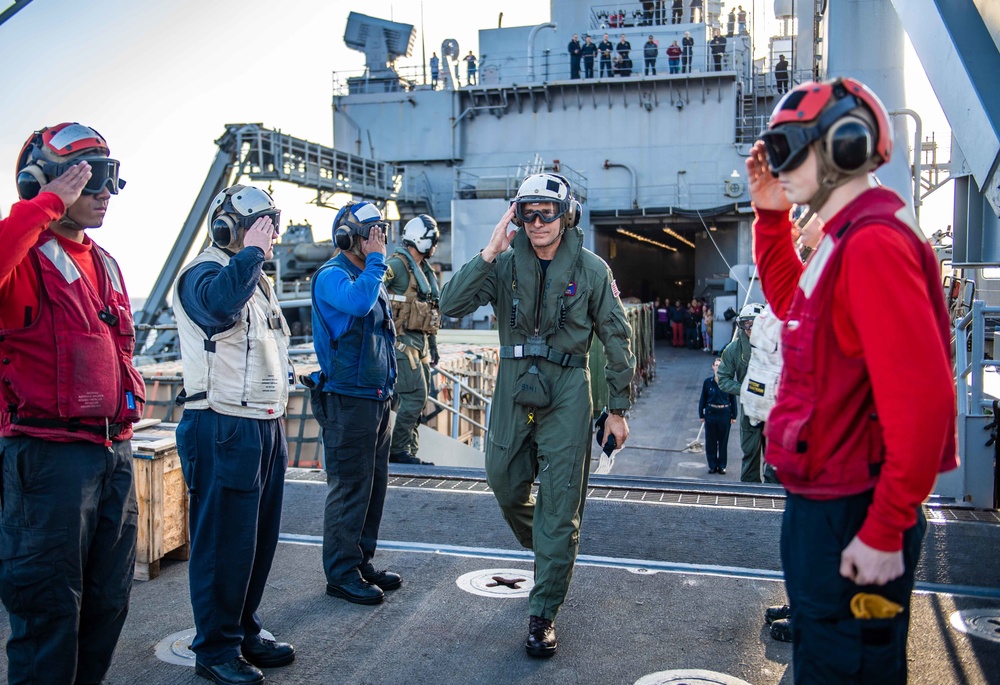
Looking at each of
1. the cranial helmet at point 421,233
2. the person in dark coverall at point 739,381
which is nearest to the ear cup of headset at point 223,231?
the cranial helmet at point 421,233

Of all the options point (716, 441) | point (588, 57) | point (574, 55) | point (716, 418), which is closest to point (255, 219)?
point (716, 418)

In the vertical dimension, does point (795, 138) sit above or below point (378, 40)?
below

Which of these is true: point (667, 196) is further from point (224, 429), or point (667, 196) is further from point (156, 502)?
point (224, 429)

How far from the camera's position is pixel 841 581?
2.11m

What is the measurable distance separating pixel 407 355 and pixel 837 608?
21.7ft

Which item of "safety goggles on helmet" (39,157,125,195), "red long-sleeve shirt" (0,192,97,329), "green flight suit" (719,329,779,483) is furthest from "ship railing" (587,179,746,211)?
"red long-sleeve shirt" (0,192,97,329)

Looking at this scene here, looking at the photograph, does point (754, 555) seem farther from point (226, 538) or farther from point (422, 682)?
point (226, 538)

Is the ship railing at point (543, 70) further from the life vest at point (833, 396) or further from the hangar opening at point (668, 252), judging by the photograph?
the life vest at point (833, 396)

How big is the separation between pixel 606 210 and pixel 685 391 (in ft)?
32.0

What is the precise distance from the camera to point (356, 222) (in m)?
4.50

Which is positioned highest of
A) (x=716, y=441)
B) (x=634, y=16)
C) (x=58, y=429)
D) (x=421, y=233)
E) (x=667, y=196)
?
(x=634, y=16)

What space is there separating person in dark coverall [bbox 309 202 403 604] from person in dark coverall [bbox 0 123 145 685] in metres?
1.55

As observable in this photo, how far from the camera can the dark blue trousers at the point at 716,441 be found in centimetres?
1261

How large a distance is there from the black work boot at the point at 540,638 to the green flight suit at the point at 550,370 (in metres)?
0.20
